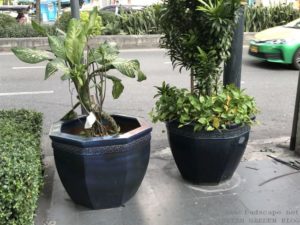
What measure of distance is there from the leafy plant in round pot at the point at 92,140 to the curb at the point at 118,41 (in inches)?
411

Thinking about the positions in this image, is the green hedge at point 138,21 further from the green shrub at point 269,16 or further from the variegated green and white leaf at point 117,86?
the variegated green and white leaf at point 117,86

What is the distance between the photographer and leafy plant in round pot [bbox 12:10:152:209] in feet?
10.5

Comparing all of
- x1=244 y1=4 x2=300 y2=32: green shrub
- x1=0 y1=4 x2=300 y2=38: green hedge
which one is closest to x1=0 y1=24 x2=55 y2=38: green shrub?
x1=0 y1=4 x2=300 y2=38: green hedge

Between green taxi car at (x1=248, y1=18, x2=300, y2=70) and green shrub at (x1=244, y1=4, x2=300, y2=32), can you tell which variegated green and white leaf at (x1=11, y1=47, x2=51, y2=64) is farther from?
green shrub at (x1=244, y1=4, x2=300, y2=32)

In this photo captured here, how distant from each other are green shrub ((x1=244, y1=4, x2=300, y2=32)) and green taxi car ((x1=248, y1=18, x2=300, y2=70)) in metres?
4.71

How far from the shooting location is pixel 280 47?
1005 centimetres

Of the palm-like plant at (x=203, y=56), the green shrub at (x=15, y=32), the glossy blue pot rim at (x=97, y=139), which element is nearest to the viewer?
the glossy blue pot rim at (x=97, y=139)

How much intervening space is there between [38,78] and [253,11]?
8850 mm

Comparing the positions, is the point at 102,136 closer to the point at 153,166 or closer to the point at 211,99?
the point at 211,99

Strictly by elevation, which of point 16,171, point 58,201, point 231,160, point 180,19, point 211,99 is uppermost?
point 180,19

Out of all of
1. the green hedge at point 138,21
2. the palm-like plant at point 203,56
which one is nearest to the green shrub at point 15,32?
the green hedge at point 138,21

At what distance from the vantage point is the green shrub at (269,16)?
15.1m

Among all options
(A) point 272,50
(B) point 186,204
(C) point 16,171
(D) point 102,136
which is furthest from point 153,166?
(A) point 272,50

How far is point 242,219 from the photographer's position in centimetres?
333
